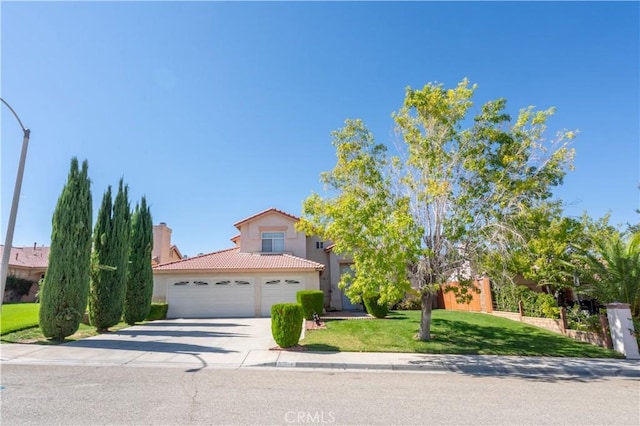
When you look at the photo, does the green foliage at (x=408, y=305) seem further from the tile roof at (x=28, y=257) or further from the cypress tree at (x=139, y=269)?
the tile roof at (x=28, y=257)

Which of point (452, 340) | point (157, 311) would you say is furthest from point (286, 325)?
point (157, 311)

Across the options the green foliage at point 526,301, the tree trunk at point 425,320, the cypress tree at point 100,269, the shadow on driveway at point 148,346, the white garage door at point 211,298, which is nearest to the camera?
the shadow on driveway at point 148,346

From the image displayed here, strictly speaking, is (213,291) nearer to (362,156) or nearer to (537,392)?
(362,156)

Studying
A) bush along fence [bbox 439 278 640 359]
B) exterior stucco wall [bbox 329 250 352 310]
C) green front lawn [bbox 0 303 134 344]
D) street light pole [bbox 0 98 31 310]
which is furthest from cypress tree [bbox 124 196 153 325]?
bush along fence [bbox 439 278 640 359]

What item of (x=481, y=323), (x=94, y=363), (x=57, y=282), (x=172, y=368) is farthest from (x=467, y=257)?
(x=57, y=282)

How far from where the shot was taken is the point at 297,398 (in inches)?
247

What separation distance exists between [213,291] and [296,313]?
11521 millimetres

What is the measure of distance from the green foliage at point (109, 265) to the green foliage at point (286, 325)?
8053 mm

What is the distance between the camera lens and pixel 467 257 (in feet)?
38.3

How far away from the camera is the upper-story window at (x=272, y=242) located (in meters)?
23.9

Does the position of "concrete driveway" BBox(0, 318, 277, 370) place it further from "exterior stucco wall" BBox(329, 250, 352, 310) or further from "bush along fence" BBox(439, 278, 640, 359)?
"exterior stucco wall" BBox(329, 250, 352, 310)

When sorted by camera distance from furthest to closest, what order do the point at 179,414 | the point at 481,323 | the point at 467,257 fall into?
the point at 481,323, the point at 467,257, the point at 179,414

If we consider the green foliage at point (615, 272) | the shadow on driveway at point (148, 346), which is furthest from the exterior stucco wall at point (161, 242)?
the green foliage at point (615, 272)

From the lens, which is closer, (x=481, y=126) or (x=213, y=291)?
(x=481, y=126)
